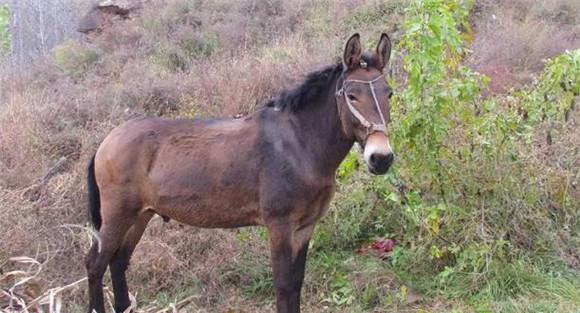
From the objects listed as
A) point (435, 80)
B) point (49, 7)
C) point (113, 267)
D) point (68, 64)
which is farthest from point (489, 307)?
point (49, 7)

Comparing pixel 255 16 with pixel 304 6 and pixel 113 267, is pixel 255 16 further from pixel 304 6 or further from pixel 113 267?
pixel 113 267

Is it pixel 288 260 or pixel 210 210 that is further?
pixel 210 210

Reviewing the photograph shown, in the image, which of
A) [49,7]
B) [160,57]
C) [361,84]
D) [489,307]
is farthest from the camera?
[49,7]

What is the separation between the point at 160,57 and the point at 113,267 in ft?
23.0

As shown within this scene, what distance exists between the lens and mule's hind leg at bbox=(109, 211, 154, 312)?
540 cm

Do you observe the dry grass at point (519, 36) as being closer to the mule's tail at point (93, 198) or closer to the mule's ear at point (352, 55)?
the mule's ear at point (352, 55)

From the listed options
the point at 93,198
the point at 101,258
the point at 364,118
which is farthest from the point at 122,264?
the point at 364,118

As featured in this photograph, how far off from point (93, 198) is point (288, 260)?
1.84 meters

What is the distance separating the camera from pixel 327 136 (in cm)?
469

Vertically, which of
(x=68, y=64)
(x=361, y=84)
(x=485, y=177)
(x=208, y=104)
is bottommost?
(x=68, y=64)

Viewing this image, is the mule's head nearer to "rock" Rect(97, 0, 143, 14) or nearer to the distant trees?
the distant trees

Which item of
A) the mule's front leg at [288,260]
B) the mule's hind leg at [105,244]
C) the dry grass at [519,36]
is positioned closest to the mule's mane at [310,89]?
the mule's front leg at [288,260]

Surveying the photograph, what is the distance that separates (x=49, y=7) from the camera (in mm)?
13266

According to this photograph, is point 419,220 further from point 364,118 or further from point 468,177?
point 364,118
